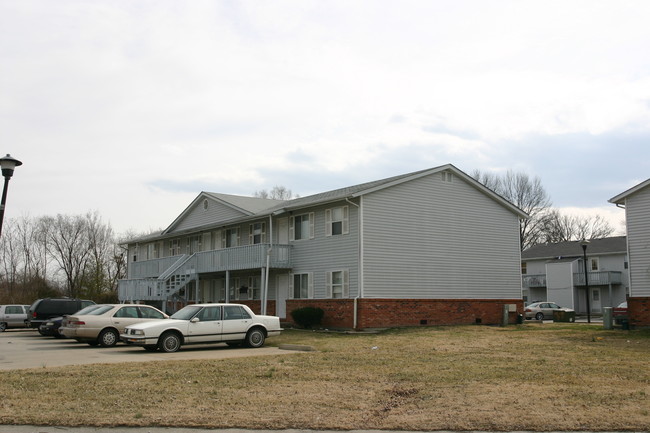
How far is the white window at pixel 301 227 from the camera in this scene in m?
32.0

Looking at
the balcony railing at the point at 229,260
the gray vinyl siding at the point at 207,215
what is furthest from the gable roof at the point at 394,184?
the gray vinyl siding at the point at 207,215

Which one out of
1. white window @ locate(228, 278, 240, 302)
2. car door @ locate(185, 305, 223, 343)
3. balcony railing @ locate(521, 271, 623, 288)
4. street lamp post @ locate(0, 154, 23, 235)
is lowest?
car door @ locate(185, 305, 223, 343)

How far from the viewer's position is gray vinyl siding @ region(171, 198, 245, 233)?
126 feet

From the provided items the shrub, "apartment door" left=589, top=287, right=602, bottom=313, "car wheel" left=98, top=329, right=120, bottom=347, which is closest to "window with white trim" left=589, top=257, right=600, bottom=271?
"apartment door" left=589, top=287, right=602, bottom=313

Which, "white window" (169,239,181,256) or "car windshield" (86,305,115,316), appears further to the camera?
"white window" (169,239,181,256)

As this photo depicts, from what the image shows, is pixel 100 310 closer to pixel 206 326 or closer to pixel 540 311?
pixel 206 326

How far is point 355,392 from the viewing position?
36.8ft

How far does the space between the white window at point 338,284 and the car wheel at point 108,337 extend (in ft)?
34.4

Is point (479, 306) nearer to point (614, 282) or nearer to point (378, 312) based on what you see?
point (378, 312)

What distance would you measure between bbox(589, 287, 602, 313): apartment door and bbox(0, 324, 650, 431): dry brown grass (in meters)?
39.4

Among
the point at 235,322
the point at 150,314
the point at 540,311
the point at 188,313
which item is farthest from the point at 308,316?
the point at 540,311

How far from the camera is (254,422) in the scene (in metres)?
9.03

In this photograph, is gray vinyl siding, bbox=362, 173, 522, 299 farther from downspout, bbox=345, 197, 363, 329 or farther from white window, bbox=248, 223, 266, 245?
white window, bbox=248, 223, 266, 245

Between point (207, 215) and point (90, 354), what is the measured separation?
22322 millimetres
